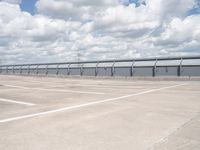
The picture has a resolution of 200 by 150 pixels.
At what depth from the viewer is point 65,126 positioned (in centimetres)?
621

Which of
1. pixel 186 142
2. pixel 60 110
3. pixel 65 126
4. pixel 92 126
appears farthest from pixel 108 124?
pixel 60 110

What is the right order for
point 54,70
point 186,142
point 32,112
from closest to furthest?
point 186,142, point 32,112, point 54,70

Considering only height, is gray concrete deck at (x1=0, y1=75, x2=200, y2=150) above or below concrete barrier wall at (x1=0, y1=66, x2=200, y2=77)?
below

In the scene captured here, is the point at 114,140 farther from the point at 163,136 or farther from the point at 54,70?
the point at 54,70

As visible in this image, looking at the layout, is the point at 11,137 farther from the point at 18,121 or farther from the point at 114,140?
the point at 114,140

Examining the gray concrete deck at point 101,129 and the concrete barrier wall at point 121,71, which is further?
the concrete barrier wall at point 121,71

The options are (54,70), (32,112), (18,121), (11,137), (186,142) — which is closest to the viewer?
(186,142)

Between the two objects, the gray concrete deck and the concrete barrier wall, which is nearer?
the gray concrete deck

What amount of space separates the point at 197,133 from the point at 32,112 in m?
5.35

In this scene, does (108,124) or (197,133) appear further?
(108,124)

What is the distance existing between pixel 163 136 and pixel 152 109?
3453mm

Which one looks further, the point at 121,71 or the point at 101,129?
the point at 121,71

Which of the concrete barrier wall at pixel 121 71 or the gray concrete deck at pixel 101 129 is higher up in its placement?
A: the concrete barrier wall at pixel 121 71

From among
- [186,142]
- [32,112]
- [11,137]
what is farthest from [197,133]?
[32,112]
